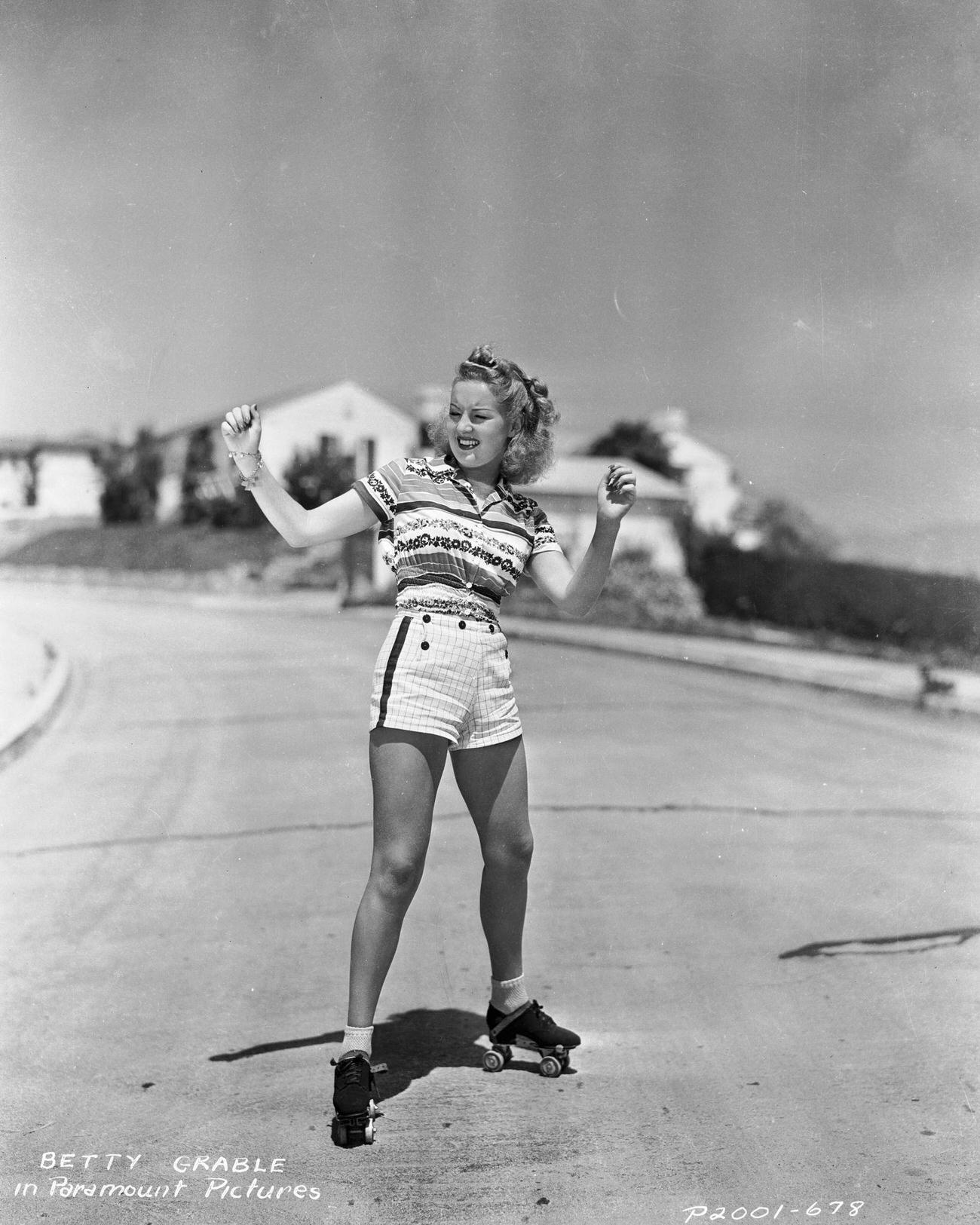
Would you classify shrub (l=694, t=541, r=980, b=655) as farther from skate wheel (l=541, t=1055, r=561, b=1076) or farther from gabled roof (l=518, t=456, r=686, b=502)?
skate wheel (l=541, t=1055, r=561, b=1076)

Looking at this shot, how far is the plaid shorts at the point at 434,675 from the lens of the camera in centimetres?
314

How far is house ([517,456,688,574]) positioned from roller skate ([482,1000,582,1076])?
46.6 ft

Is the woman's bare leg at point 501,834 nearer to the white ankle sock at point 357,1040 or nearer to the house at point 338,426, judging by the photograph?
the white ankle sock at point 357,1040

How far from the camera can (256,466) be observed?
3090mm

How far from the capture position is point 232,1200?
269 centimetres

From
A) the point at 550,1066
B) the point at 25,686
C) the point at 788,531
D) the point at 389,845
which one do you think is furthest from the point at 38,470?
the point at 788,531

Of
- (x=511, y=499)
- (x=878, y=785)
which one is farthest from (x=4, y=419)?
(x=878, y=785)

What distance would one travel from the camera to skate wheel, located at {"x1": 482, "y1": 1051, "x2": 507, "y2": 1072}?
339 centimetres

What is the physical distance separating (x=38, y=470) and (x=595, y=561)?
17.9ft

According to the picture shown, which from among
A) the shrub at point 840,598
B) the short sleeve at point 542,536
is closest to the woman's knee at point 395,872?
the short sleeve at point 542,536

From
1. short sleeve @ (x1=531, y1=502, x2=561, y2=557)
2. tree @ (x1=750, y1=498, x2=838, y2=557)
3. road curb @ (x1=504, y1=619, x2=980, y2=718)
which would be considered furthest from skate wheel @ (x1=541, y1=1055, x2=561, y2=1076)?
tree @ (x1=750, y1=498, x2=838, y2=557)

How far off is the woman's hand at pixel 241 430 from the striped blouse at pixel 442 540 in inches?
11.0

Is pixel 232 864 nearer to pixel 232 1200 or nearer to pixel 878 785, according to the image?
pixel 232 1200

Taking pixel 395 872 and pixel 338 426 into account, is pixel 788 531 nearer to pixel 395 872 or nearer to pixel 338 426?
pixel 338 426
